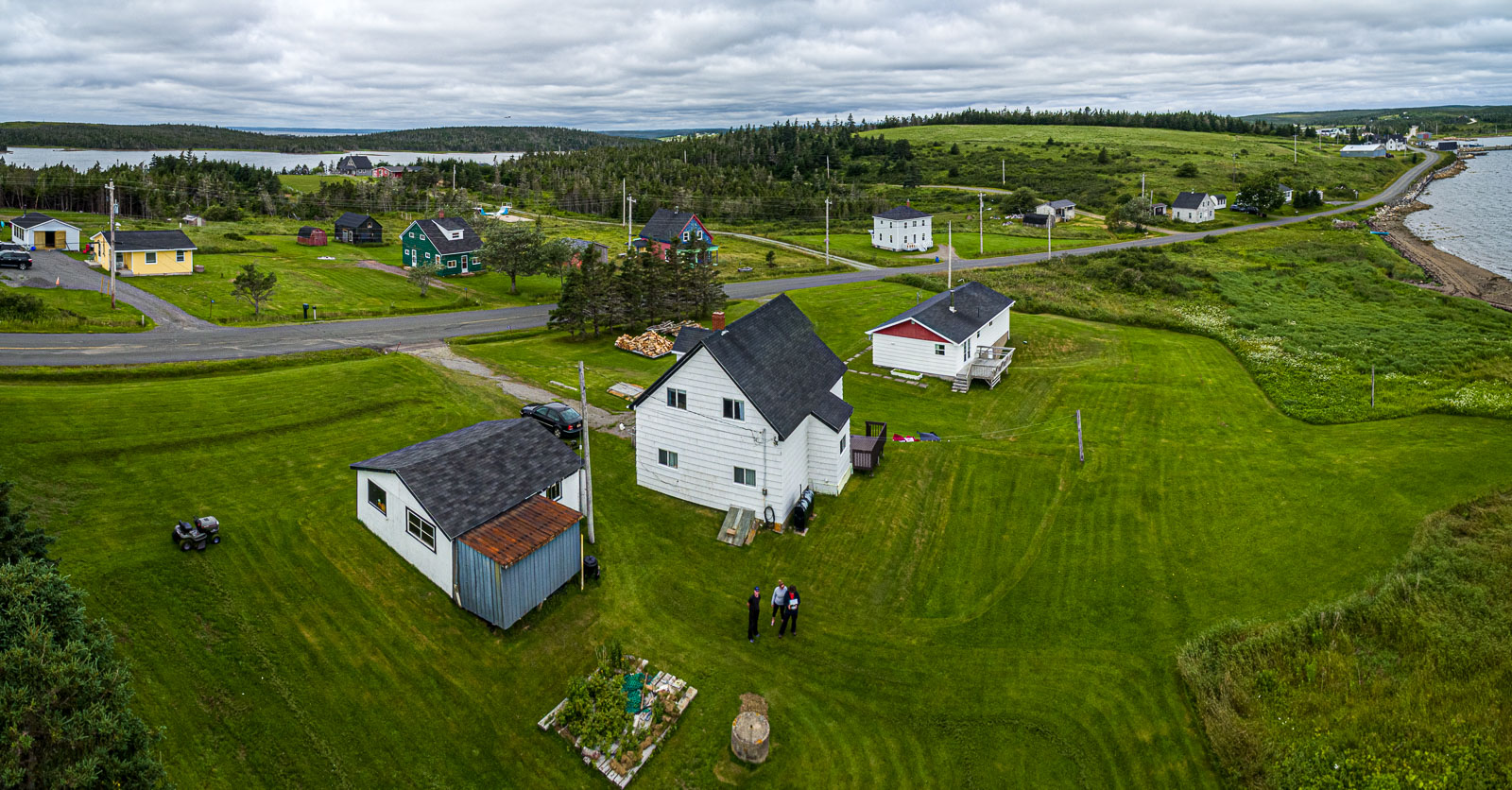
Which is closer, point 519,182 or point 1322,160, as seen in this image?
point 519,182

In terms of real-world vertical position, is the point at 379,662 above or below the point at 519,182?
below

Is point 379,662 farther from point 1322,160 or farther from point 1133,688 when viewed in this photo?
point 1322,160

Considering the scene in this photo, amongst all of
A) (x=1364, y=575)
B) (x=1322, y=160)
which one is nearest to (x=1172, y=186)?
(x=1322, y=160)

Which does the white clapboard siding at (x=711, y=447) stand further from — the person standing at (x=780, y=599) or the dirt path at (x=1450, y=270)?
the dirt path at (x=1450, y=270)

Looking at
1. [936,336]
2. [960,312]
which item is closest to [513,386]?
[936,336]

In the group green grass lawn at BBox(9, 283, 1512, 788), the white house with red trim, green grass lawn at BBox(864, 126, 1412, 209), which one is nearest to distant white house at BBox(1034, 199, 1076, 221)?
green grass lawn at BBox(864, 126, 1412, 209)

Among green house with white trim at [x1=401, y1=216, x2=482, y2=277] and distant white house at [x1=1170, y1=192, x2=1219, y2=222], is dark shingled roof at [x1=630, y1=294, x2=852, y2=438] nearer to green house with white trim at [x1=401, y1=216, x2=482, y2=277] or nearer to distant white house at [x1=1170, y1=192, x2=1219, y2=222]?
green house with white trim at [x1=401, y1=216, x2=482, y2=277]

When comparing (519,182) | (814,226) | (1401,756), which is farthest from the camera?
(519,182)
